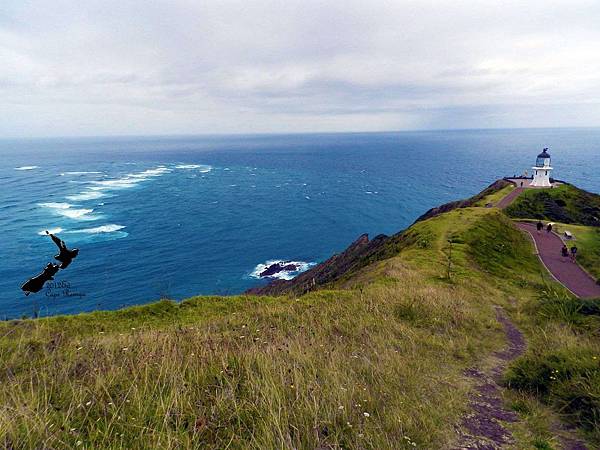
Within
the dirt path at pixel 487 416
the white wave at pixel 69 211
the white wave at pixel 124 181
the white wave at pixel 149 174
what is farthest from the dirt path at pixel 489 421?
the white wave at pixel 149 174

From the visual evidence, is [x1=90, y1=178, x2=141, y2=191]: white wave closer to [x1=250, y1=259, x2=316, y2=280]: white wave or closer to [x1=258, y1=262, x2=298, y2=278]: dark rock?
[x1=250, y1=259, x2=316, y2=280]: white wave

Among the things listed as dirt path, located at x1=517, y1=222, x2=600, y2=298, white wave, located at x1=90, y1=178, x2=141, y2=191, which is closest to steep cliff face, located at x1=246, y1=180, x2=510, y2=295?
dirt path, located at x1=517, y1=222, x2=600, y2=298

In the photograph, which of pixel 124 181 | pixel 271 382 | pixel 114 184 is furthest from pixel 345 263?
pixel 124 181

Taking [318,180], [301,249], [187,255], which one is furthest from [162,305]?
[318,180]

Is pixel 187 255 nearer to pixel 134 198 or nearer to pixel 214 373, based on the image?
pixel 134 198

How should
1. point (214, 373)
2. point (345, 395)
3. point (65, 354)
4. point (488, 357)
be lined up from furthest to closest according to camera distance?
point (488, 357) → point (65, 354) → point (214, 373) → point (345, 395)
